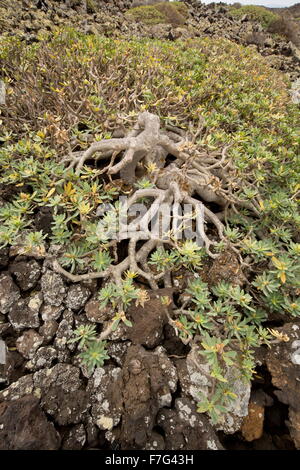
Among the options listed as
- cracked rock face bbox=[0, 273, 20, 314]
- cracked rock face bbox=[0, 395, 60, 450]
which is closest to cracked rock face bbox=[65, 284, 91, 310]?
cracked rock face bbox=[0, 273, 20, 314]

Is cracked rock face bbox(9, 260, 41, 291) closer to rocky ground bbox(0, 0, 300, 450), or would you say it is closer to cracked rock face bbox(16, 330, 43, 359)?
rocky ground bbox(0, 0, 300, 450)

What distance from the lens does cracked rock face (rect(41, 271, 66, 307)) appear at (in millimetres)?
2014

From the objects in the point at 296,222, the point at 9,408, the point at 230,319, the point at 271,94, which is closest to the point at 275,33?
the point at 271,94

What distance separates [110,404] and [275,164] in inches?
107

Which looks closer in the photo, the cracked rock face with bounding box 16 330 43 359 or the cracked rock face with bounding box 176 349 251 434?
the cracked rock face with bounding box 176 349 251 434

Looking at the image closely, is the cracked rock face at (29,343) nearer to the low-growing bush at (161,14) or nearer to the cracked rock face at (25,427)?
the cracked rock face at (25,427)

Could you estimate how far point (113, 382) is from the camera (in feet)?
5.54

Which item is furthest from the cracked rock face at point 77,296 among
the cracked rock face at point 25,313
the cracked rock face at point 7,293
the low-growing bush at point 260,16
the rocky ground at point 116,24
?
the low-growing bush at point 260,16

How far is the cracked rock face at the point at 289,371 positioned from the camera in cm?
168

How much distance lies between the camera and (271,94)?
Result: 4551 mm

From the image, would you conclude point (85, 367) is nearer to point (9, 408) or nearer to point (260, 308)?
point (9, 408)

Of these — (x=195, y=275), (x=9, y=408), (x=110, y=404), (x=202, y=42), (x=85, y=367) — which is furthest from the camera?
(x=202, y=42)

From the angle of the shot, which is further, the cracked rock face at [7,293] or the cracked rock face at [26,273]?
the cracked rock face at [26,273]

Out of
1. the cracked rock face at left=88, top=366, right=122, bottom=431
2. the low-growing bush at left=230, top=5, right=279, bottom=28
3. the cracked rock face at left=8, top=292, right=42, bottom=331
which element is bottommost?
the cracked rock face at left=8, top=292, right=42, bottom=331
